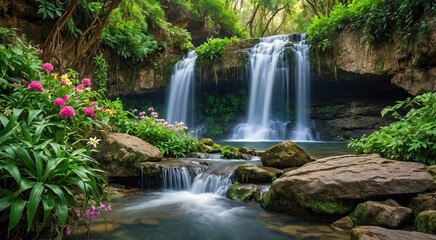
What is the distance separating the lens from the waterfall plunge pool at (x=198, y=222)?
103 inches

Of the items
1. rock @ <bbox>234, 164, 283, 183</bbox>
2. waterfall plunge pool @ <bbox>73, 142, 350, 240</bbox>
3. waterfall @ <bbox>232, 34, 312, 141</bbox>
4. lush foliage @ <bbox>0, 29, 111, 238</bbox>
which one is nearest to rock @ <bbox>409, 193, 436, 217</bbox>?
waterfall plunge pool @ <bbox>73, 142, 350, 240</bbox>

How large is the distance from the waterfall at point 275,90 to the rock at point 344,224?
31.1 ft

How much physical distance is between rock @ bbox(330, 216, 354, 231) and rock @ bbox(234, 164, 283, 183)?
144 cm

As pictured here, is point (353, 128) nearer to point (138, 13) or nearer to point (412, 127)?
point (412, 127)

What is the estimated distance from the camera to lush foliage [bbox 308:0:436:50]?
25.1 ft

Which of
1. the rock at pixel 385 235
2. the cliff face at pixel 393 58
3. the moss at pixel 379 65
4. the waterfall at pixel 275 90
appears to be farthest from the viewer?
the waterfall at pixel 275 90

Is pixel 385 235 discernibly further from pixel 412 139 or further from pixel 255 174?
pixel 255 174

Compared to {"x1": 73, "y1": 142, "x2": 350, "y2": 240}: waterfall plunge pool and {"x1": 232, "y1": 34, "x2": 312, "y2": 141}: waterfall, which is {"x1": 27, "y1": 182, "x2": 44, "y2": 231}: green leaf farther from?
{"x1": 232, "y1": 34, "x2": 312, "y2": 141}: waterfall

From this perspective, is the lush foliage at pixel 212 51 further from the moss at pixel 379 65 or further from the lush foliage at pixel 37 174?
the lush foliage at pixel 37 174

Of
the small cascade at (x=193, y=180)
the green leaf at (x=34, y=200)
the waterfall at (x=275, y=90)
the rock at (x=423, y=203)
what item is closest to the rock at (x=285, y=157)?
the small cascade at (x=193, y=180)

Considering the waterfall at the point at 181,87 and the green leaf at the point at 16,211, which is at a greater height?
the waterfall at the point at 181,87

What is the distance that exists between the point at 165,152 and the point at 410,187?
457 centimetres

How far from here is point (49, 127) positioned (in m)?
2.30

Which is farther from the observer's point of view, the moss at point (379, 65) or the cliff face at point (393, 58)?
the moss at point (379, 65)
